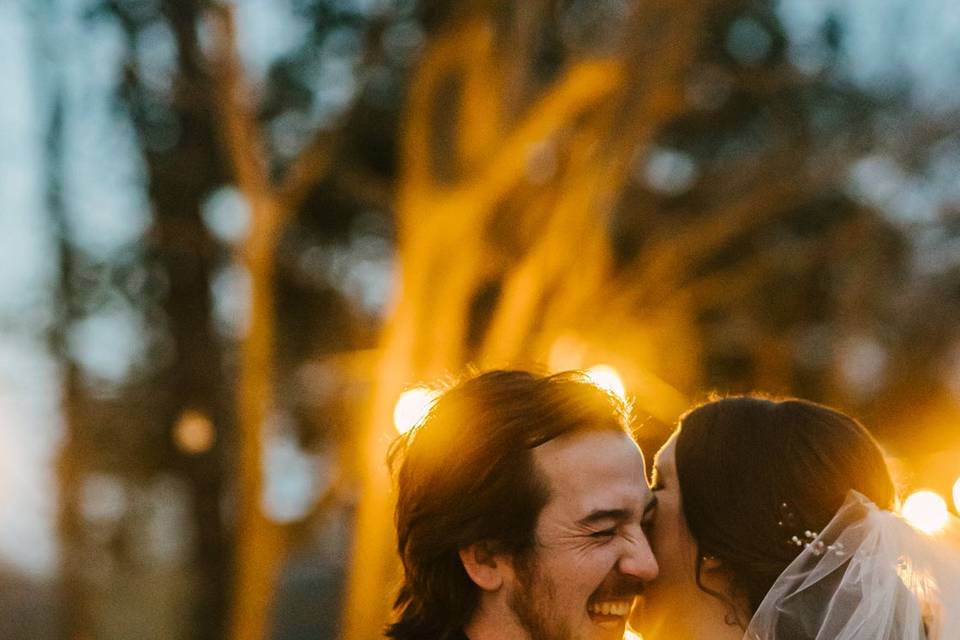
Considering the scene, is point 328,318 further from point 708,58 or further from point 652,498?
point 652,498

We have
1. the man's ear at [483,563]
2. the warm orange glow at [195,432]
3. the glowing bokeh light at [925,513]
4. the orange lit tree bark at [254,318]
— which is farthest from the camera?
the warm orange glow at [195,432]

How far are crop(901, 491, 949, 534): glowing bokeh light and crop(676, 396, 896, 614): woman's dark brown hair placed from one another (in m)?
0.30

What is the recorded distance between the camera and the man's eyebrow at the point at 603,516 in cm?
294

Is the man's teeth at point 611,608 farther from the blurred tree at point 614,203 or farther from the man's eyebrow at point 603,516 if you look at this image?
the blurred tree at point 614,203

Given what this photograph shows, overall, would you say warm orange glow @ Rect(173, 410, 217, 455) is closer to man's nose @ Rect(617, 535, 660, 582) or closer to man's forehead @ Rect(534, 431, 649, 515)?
man's forehead @ Rect(534, 431, 649, 515)

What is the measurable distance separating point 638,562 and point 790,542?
397 millimetres

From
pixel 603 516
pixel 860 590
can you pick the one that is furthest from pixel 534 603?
pixel 860 590

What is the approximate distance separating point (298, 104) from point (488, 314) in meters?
2.76

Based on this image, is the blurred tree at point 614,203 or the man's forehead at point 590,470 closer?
the man's forehead at point 590,470

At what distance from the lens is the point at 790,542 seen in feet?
9.86

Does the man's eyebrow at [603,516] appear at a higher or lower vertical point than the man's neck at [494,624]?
higher

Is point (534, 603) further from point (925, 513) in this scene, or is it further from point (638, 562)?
point (925, 513)

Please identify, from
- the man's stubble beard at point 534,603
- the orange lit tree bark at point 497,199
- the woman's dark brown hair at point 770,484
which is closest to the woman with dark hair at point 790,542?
the woman's dark brown hair at point 770,484

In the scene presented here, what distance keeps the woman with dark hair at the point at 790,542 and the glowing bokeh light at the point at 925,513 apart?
0.23 m
